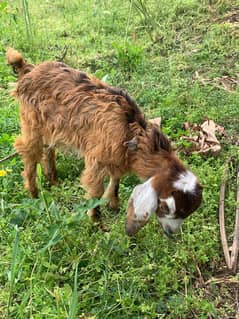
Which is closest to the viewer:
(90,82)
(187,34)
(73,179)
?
(90,82)

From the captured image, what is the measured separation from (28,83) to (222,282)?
2112mm

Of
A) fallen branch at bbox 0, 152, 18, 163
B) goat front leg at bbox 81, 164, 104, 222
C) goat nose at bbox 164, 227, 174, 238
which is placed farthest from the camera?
fallen branch at bbox 0, 152, 18, 163

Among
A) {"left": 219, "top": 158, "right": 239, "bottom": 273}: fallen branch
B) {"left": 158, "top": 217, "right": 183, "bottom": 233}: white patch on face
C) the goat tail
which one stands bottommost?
{"left": 219, "top": 158, "right": 239, "bottom": 273}: fallen branch

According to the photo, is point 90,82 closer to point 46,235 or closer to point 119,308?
point 46,235

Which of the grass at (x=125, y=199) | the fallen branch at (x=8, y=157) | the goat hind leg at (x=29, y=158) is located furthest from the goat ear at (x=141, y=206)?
the fallen branch at (x=8, y=157)

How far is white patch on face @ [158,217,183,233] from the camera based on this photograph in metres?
3.64

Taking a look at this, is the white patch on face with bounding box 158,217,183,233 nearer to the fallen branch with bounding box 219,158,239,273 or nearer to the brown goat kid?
the brown goat kid

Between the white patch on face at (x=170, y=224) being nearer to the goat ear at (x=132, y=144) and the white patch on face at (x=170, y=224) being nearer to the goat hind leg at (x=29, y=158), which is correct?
the goat ear at (x=132, y=144)

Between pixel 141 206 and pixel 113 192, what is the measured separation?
0.74 meters

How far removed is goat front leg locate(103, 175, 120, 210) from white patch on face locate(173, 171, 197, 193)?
29.3 inches

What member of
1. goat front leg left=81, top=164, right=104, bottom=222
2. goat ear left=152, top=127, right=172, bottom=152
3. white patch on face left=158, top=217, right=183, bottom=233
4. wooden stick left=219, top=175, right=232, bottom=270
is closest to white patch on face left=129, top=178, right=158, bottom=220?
white patch on face left=158, top=217, right=183, bottom=233

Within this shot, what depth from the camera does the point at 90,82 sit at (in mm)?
4102

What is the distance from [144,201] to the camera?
353 cm

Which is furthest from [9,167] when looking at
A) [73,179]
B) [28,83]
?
[28,83]
